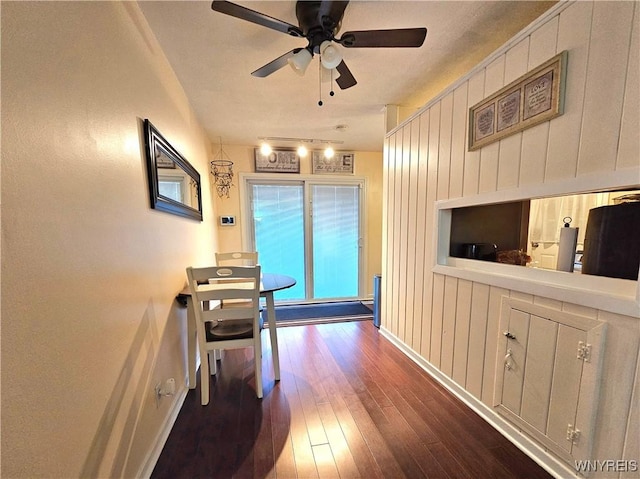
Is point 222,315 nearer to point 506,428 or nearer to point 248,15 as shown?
point 248,15

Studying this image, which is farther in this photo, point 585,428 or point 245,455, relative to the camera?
point 245,455

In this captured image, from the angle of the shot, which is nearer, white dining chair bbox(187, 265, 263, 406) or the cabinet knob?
the cabinet knob

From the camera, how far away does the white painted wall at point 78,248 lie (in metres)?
0.62

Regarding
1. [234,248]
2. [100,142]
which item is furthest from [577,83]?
[234,248]

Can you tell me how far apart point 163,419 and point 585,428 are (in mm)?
2127

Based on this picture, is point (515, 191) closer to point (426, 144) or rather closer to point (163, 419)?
point (426, 144)

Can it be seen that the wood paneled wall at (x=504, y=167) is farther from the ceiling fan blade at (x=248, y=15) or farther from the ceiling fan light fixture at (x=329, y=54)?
the ceiling fan blade at (x=248, y=15)

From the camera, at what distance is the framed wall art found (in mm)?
1117

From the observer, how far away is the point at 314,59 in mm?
1828

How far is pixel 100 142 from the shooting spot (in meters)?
0.99

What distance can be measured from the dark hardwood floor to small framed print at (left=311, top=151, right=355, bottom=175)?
9.34 feet

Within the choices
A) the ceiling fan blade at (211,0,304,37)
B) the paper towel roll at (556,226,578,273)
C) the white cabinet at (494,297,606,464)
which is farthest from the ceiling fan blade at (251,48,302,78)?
the white cabinet at (494,297,606,464)

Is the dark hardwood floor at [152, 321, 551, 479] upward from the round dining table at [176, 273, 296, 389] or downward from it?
downward

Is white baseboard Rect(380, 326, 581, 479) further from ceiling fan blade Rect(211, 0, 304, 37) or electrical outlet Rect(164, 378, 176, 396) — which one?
ceiling fan blade Rect(211, 0, 304, 37)
